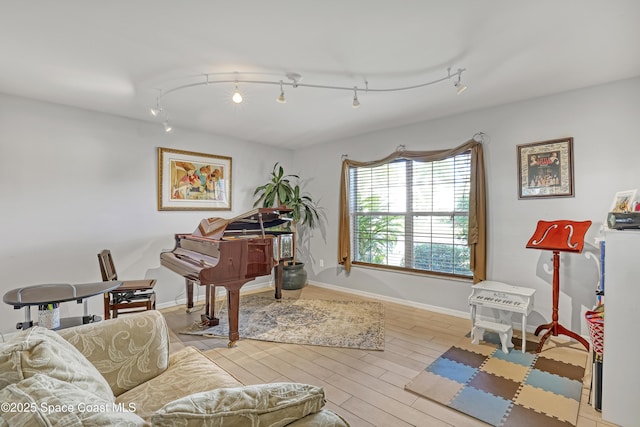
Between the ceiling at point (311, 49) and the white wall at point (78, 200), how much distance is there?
12.3 inches

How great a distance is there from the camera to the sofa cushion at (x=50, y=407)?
71 cm

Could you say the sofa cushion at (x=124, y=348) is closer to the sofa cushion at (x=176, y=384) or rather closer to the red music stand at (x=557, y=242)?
the sofa cushion at (x=176, y=384)

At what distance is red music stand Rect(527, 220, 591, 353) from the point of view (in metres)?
2.77

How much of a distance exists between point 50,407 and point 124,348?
883 mm

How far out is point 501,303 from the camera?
9.89 feet

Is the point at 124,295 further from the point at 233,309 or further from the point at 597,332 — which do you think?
the point at 597,332

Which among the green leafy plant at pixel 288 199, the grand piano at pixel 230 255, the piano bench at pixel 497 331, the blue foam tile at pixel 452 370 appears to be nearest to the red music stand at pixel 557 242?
the piano bench at pixel 497 331

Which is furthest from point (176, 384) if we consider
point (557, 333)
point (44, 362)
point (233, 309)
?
point (557, 333)

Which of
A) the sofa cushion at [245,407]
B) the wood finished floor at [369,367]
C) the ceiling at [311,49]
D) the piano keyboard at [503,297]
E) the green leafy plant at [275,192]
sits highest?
the ceiling at [311,49]

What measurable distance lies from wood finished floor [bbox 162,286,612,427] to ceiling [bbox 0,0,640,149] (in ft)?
8.28

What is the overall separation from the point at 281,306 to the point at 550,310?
3129 mm

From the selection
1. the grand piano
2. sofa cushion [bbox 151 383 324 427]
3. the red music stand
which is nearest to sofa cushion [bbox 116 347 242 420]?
sofa cushion [bbox 151 383 324 427]

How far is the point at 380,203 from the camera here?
472 centimetres

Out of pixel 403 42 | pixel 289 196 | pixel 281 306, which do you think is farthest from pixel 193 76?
A: pixel 281 306
